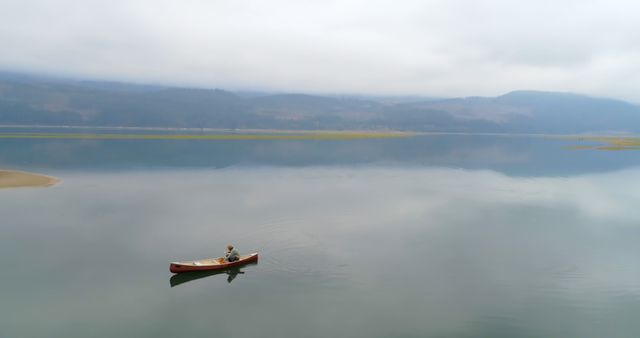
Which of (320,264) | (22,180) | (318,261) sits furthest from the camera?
(22,180)

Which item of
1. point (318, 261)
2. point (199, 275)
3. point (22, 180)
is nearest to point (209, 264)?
point (199, 275)

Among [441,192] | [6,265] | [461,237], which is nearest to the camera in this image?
[6,265]

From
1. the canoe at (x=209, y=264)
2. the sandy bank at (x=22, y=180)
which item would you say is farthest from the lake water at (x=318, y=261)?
the sandy bank at (x=22, y=180)

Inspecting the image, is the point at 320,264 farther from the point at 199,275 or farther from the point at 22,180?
the point at 22,180

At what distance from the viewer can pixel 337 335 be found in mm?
18438

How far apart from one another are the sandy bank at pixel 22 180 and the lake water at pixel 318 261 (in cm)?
257

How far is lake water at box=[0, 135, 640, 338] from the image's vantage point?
19406 mm

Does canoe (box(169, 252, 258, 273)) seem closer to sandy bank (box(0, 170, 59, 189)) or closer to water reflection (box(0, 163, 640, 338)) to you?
water reflection (box(0, 163, 640, 338))

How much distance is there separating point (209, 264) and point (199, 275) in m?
0.85

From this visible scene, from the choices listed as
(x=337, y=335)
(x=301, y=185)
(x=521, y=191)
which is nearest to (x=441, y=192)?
(x=521, y=191)

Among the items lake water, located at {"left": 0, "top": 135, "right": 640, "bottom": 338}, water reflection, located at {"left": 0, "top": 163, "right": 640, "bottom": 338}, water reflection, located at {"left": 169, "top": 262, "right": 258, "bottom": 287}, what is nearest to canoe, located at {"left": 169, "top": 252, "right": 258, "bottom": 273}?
water reflection, located at {"left": 169, "top": 262, "right": 258, "bottom": 287}

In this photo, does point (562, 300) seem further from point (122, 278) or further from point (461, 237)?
point (122, 278)

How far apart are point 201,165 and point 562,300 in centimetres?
6372

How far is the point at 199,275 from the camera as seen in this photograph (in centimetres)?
2456
